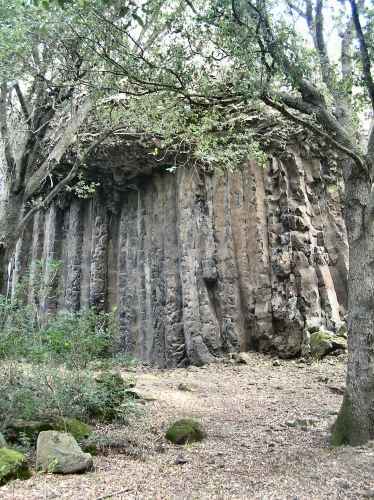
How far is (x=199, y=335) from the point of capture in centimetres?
1422

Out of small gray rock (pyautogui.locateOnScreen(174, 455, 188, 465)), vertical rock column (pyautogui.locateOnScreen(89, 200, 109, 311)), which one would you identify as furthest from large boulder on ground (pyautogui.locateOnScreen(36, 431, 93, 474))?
vertical rock column (pyautogui.locateOnScreen(89, 200, 109, 311))

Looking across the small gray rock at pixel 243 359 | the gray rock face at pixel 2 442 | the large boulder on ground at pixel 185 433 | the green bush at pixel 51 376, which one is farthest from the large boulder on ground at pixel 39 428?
the small gray rock at pixel 243 359

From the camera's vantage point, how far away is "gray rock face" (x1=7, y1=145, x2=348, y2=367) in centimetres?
1384

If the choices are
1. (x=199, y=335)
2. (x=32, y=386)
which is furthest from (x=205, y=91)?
(x=199, y=335)

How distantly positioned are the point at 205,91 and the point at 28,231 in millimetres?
16815

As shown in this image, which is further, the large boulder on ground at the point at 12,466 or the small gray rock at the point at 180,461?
the small gray rock at the point at 180,461

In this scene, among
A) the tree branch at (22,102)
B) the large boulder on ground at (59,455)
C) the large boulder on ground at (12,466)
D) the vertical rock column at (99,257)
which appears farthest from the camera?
the vertical rock column at (99,257)

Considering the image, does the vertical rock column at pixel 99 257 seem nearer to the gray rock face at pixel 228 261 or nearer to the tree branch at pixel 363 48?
the gray rock face at pixel 228 261

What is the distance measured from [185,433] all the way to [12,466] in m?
2.49

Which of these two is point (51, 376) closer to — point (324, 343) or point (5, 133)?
point (5, 133)

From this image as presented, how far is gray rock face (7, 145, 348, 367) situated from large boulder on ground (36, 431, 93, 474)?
→ 8764mm

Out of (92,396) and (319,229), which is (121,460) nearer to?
(92,396)

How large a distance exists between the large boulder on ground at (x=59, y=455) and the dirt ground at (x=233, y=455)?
5.0 inches

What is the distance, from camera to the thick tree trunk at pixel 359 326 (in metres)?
5.71
